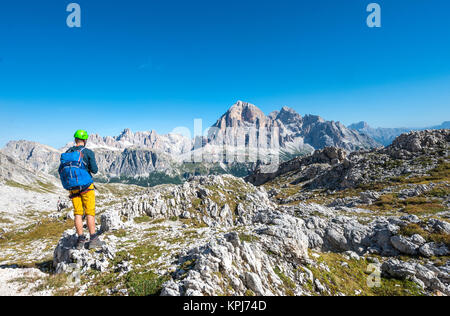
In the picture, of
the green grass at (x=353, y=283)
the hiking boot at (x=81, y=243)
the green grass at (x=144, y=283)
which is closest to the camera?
the green grass at (x=144, y=283)

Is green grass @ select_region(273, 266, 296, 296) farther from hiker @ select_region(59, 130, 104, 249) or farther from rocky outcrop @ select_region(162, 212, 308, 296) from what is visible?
hiker @ select_region(59, 130, 104, 249)

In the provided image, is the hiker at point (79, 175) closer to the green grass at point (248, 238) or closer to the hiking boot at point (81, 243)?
the hiking boot at point (81, 243)

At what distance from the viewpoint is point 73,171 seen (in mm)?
11164

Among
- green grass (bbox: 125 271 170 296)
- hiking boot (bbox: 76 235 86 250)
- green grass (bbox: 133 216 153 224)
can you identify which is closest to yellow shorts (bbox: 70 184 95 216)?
hiking boot (bbox: 76 235 86 250)

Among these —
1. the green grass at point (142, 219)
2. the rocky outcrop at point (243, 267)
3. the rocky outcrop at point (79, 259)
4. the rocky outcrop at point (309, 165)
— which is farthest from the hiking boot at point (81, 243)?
the rocky outcrop at point (309, 165)

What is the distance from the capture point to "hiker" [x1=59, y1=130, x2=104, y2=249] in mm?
11148

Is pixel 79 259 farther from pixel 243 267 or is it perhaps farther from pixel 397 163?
pixel 397 163

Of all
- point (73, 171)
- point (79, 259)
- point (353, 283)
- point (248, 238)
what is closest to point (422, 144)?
point (353, 283)

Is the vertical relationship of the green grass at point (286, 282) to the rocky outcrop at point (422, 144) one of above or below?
below

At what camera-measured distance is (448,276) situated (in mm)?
14555

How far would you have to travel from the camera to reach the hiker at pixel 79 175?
11.1 metres

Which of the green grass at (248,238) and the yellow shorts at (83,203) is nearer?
the yellow shorts at (83,203)
